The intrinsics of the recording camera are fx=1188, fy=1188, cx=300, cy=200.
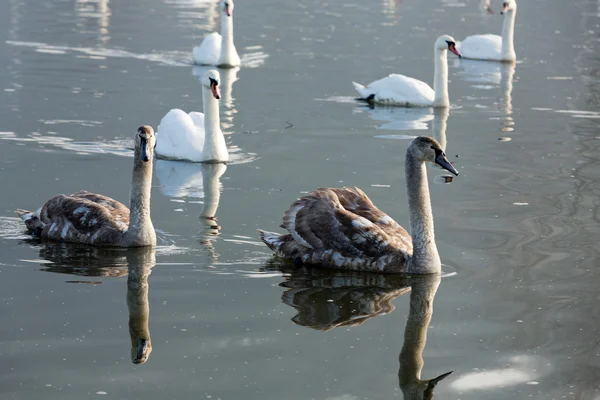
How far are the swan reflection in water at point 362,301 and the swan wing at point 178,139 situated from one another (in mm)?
5119

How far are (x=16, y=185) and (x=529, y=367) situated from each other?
6.94 meters

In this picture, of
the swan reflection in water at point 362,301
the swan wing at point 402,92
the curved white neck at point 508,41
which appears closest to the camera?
the swan reflection in water at point 362,301

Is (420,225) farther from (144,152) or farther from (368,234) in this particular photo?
(144,152)

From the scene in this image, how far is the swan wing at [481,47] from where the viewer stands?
2706 cm

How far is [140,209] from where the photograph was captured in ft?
34.7

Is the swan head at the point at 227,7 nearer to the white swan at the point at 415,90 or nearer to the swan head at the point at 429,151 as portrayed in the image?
the white swan at the point at 415,90

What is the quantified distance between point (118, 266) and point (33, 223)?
132 cm

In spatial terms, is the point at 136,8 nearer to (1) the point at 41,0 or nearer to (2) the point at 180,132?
(1) the point at 41,0

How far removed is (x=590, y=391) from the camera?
7.25 m

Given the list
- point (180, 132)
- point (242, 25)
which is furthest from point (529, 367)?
point (242, 25)

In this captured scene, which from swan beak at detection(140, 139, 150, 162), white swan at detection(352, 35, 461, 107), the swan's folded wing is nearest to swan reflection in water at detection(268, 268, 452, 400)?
the swan's folded wing

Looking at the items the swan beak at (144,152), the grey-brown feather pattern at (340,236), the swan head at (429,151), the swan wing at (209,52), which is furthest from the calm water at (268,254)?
the swan head at (429,151)

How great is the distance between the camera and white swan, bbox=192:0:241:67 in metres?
24.4

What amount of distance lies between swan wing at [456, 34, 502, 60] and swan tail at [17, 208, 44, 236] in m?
17.7
